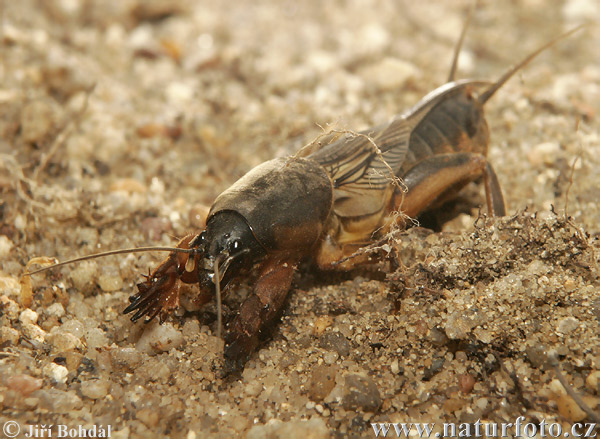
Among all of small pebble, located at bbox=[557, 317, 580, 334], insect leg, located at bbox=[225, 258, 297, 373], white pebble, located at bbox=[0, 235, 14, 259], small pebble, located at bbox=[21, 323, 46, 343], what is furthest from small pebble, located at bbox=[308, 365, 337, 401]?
white pebble, located at bbox=[0, 235, 14, 259]

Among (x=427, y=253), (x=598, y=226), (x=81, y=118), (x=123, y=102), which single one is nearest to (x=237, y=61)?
(x=123, y=102)

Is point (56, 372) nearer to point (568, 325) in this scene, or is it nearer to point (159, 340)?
point (159, 340)

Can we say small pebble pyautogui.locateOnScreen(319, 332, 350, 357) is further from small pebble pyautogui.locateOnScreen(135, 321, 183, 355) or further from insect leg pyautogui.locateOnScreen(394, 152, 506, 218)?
insect leg pyautogui.locateOnScreen(394, 152, 506, 218)

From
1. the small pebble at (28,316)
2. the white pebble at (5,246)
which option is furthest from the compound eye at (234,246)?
the white pebble at (5,246)

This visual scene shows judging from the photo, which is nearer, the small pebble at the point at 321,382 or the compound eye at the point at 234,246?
the small pebble at the point at 321,382

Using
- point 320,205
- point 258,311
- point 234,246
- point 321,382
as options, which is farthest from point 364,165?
point 321,382

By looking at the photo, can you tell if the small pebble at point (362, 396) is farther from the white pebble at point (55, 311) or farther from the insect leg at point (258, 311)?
the white pebble at point (55, 311)
